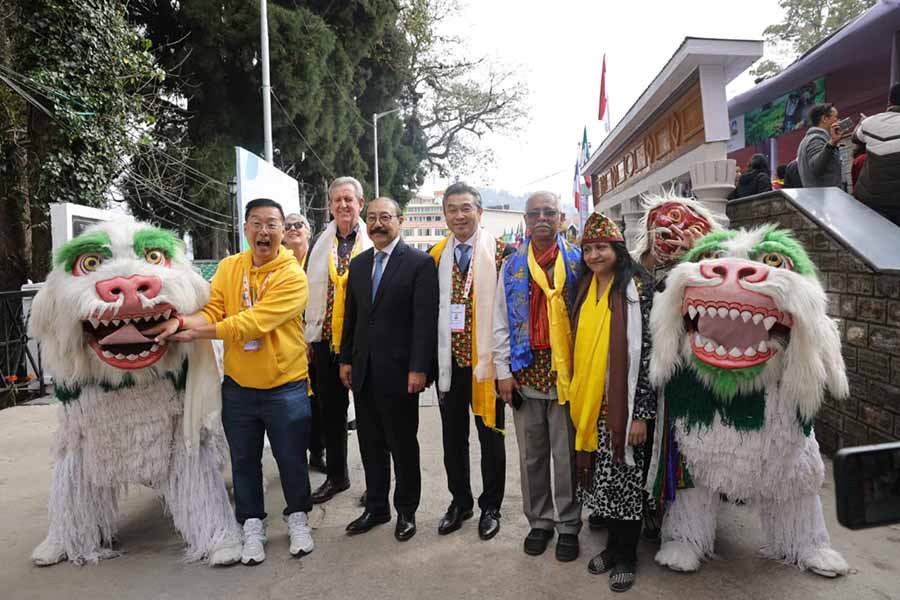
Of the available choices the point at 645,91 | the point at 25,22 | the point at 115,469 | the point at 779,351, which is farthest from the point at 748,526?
the point at 25,22

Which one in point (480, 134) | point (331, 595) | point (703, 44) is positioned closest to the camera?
point (331, 595)

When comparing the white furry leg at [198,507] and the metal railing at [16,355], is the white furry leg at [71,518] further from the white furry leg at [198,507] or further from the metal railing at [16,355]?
the metal railing at [16,355]

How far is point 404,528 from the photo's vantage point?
122 inches

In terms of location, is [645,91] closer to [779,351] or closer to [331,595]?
[779,351]

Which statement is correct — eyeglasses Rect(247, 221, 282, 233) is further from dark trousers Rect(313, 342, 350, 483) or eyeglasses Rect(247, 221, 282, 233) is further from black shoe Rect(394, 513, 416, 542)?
black shoe Rect(394, 513, 416, 542)

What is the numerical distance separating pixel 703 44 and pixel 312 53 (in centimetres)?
1157

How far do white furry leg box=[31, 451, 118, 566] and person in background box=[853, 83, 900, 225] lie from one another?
521 cm

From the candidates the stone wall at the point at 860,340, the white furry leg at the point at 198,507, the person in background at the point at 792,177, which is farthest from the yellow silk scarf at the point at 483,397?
the person in background at the point at 792,177

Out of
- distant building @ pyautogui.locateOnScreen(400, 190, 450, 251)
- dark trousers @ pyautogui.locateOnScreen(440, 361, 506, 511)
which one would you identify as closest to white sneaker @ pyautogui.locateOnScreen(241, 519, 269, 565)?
dark trousers @ pyautogui.locateOnScreen(440, 361, 506, 511)

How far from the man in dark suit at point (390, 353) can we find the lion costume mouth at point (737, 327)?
1360mm

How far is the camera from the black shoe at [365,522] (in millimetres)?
3168

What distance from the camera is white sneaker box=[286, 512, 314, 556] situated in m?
2.94

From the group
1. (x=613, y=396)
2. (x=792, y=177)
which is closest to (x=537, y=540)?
(x=613, y=396)

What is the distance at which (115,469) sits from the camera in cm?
287
